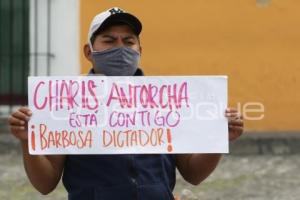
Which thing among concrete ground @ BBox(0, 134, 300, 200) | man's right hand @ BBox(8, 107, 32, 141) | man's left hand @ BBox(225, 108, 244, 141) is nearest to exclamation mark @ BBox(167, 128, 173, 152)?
man's left hand @ BBox(225, 108, 244, 141)

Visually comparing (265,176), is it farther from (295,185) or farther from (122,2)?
(122,2)

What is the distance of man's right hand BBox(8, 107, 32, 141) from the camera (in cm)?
288

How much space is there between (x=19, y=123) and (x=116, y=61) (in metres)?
0.46

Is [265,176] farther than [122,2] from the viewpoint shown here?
No

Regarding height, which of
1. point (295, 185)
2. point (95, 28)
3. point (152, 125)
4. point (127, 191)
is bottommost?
point (295, 185)

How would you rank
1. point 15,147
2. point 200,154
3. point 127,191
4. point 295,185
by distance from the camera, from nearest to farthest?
point 127,191, point 200,154, point 295,185, point 15,147

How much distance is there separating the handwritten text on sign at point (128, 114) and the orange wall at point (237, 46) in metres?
4.90

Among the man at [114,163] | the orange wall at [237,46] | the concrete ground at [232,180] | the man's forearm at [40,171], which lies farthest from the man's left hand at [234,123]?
the orange wall at [237,46]

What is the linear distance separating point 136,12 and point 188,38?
63 centimetres

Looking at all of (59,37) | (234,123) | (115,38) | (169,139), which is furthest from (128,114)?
(59,37)

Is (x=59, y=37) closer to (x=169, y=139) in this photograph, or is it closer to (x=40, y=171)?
(x=169, y=139)

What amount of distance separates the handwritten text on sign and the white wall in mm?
4955

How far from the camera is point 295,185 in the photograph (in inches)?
265

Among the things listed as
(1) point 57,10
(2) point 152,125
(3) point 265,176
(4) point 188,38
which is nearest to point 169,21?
(4) point 188,38
